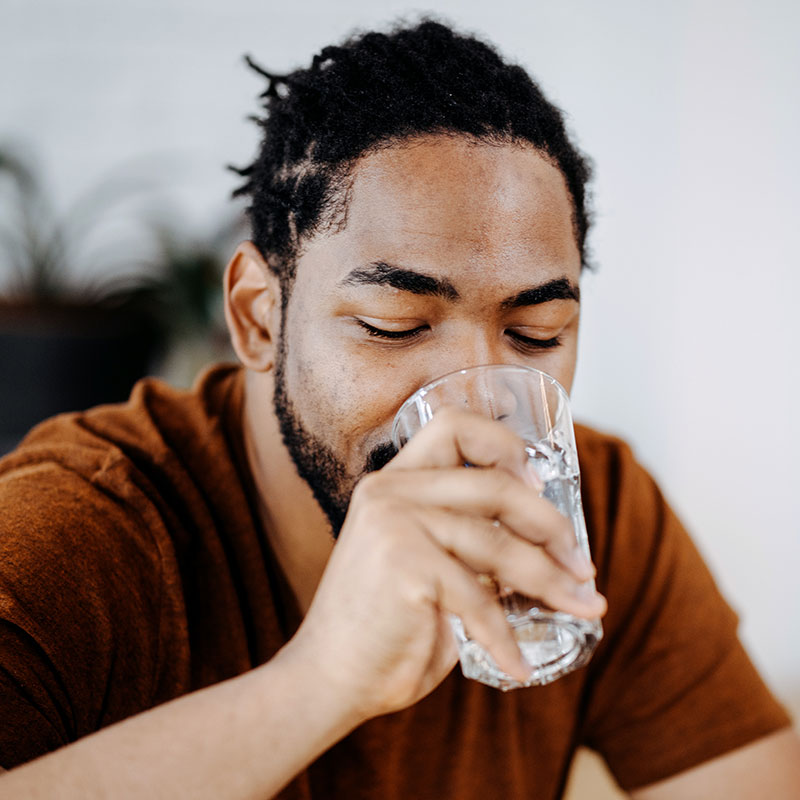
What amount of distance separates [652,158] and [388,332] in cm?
161

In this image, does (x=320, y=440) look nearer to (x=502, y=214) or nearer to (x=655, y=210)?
(x=502, y=214)

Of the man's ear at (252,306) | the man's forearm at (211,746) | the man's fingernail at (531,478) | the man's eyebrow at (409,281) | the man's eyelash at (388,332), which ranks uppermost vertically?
the man's ear at (252,306)

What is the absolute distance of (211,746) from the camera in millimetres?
562

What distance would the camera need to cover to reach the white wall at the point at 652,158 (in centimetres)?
190

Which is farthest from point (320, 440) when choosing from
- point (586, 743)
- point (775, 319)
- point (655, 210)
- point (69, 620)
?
point (655, 210)

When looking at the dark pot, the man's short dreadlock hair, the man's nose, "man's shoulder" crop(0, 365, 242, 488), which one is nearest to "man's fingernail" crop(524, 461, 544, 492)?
the man's nose

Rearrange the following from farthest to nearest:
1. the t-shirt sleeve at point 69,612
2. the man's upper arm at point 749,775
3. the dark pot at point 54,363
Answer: the dark pot at point 54,363
the man's upper arm at point 749,775
the t-shirt sleeve at point 69,612

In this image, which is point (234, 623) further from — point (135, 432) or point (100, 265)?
point (100, 265)

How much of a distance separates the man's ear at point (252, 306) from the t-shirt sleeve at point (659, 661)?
1.57ft

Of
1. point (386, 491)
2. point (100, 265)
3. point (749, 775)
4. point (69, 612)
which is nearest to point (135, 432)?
point (69, 612)

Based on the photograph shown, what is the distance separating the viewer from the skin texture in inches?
22.0

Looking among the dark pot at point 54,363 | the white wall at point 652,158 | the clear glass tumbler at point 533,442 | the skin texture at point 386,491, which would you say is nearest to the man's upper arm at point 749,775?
the skin texture at point 386,491

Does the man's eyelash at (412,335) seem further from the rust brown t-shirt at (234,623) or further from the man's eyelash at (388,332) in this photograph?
the rust brown t-shirt at (234,623)

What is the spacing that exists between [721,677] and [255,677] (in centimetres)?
75
